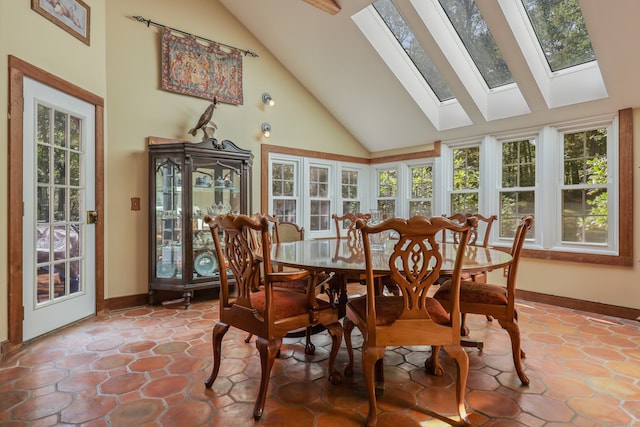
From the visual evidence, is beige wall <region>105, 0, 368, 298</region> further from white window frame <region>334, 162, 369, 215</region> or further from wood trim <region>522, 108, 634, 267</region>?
wood trim <region>522, 108, 634, 267</region>

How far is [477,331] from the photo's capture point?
297 centimetres

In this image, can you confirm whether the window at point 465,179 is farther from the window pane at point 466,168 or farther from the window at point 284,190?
the window at point 284,190

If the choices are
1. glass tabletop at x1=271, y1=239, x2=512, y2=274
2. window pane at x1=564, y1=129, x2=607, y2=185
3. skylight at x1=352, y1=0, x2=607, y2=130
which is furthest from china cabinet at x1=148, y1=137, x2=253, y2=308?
window pane at x1=564, y1=129, x2=607, y2=185

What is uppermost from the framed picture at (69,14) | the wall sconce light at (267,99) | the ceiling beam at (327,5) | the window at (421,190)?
the ceiling beam at (327,5)

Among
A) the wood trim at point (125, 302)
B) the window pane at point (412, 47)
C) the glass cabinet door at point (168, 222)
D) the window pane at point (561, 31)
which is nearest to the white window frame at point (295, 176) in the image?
the glass cabinet door at point (168, 222)

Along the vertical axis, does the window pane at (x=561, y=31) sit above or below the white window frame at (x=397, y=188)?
above

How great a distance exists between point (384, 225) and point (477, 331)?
2030 millimetres

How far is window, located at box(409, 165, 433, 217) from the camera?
5.07 metres

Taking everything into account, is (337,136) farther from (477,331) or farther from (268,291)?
(268,291)

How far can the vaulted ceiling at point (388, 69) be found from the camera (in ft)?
9.42

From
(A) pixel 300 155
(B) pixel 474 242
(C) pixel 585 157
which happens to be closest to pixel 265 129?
(A) pixel 300 155

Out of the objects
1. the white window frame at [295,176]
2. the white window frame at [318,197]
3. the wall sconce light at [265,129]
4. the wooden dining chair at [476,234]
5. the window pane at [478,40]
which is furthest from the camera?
the white window frame at [318,197]

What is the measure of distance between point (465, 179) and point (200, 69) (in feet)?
12.1

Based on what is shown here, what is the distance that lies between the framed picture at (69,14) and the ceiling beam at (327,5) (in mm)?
2156
